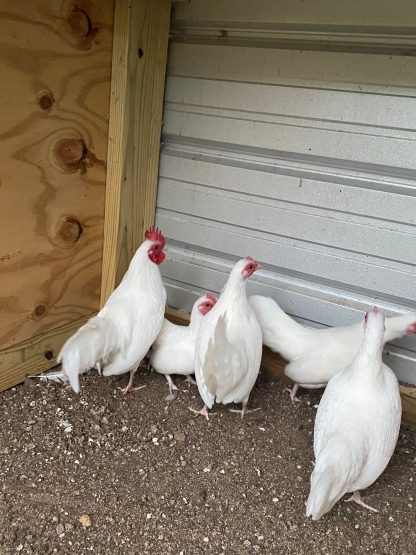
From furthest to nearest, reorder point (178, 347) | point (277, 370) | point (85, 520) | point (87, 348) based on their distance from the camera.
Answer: point (277, 370) < point (178, 347) < point (87, 348) < point (85, 520)

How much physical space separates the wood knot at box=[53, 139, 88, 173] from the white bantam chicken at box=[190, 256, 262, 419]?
84cm

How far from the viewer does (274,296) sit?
101 inches

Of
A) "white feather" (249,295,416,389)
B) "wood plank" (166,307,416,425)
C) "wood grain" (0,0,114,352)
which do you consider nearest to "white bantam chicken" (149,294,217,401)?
"white feather" (249,295,416,389)

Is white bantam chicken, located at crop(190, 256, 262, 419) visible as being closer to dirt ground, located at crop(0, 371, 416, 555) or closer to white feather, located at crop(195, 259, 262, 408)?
white feather, located at crop(195, 259, 262, 408)

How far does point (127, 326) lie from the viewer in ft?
7.36

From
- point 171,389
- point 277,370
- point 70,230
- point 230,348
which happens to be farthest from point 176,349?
point 70,230

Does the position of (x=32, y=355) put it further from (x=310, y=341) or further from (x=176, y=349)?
(x=310, y=341)

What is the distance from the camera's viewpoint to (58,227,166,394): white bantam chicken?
2.03 metres

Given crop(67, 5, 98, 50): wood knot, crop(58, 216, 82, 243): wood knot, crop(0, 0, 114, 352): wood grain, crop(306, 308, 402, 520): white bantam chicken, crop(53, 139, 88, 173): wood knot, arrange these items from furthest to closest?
crop(58, 216, 82, 243): wood knot → crop(53, 139, 88, 173): wood knot → crop(67, 5, 98, 50): wood knot → crop(0, 0, 114, 352): wood grain → crop(306, 308, 402, 520): white bantam chicken

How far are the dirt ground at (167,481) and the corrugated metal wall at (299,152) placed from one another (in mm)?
620

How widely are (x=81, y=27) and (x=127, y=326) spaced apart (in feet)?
4.07

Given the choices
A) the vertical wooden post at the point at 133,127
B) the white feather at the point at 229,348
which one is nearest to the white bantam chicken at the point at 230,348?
the white feather at the point at 229,348

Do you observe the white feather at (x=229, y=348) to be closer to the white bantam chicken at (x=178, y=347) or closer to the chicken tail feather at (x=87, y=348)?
the white bantam chicken at (x=178, y=347)

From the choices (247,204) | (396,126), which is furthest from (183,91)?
(396,126)
